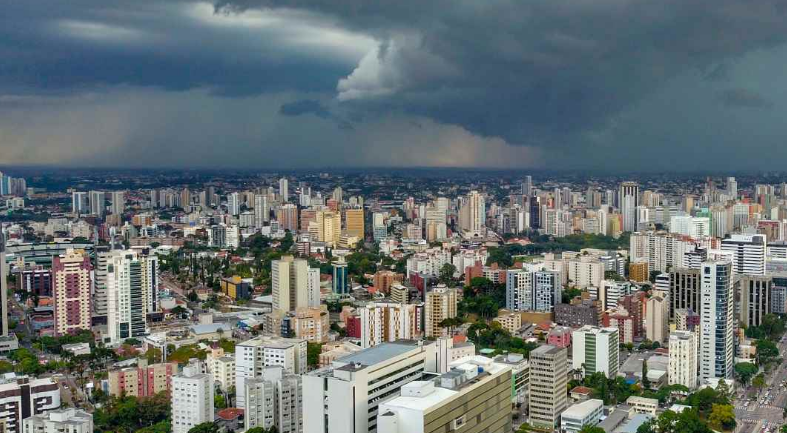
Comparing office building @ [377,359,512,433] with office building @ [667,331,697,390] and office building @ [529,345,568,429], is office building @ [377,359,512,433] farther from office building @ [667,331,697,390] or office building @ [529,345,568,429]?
office building @ [667,331,697,390]

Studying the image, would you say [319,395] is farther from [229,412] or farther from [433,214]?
[433,214]

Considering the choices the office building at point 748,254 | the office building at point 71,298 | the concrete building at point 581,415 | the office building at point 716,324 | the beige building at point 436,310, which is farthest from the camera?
the office building at point 748,254

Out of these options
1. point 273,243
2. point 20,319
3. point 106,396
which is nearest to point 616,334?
point 106,396

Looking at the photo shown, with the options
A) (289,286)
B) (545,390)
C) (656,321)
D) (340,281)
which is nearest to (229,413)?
(545,390)

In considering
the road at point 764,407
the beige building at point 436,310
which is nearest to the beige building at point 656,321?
the road at point 764,407

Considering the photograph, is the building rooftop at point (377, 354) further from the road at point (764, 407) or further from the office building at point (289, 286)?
the office building at point (289, 286)
